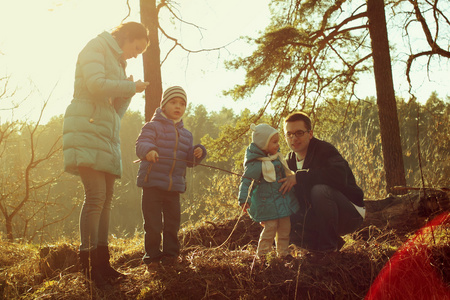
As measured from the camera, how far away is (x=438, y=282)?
2109 millimetres

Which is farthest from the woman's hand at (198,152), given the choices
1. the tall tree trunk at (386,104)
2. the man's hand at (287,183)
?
the tall tree trunk at (386,104)

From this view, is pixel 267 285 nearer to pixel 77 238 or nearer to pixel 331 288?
pixel 331 288

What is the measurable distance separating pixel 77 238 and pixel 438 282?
13.9 ft

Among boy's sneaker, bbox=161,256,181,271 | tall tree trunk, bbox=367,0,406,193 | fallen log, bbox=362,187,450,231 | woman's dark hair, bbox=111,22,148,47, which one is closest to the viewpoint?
boy's sneaker, bbox=161,256,181,271

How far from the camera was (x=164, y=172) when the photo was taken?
313cm

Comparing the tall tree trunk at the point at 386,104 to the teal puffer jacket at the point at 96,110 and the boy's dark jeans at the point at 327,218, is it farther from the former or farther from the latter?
the teal puffer jacket at the point at 96,110

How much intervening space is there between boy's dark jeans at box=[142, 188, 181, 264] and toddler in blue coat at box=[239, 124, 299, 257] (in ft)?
2.36

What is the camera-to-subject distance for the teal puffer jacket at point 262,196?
291 cm

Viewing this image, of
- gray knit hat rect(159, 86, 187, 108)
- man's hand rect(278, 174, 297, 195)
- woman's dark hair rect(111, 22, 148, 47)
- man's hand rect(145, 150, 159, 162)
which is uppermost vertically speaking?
woman's dark hair rect(111, 22, 148, 47)

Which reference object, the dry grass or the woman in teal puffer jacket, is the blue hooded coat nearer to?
the woman in teal puffer jacket

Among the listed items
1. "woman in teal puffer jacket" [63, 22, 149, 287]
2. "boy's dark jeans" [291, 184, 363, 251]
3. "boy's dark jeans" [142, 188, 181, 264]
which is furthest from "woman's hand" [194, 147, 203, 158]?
"boy's dark jeans" [291, 184, 363, 251]

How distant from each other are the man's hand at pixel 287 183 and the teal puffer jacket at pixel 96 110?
143 cm

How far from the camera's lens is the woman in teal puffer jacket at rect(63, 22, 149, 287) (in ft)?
9.11

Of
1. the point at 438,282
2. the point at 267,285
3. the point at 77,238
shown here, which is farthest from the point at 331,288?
the point at 77,238
